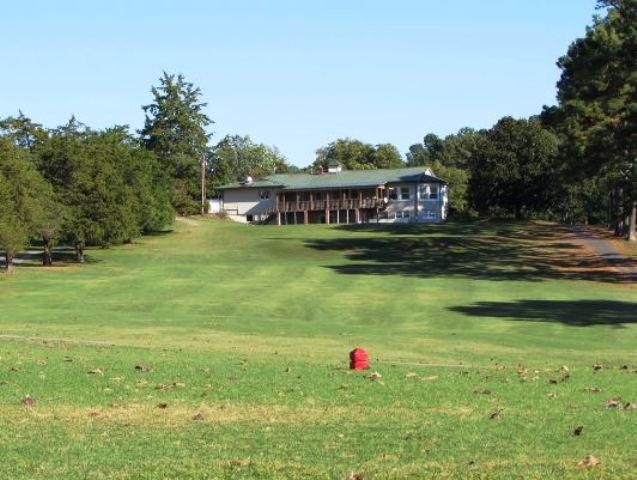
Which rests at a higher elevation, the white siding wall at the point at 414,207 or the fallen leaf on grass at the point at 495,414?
the white siding wall at the point at 414,207

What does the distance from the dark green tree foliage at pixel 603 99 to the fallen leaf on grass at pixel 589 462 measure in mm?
42581

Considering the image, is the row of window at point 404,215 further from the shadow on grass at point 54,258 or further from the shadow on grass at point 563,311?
the shadow on grass at point 563,311

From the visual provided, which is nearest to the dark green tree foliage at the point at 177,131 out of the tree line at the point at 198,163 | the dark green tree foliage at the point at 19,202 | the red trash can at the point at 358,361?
the tree line at the point at 198,163

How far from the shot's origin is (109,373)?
557 inches

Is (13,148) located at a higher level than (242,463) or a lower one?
higher

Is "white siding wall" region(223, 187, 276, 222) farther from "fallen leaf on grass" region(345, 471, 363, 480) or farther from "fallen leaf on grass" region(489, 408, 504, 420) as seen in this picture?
"fallen leaf on grass" region(345, 471, 363, 480)

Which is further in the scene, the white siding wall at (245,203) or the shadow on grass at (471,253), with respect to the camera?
the white siding wall at (245,203)

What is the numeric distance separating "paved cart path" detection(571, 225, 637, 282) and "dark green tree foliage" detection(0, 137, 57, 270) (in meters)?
35.9

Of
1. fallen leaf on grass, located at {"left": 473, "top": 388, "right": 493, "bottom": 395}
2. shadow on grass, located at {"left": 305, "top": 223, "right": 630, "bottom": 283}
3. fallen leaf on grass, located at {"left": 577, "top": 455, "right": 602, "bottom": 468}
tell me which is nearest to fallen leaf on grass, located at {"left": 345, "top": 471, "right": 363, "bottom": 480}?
fallen leaf on grass, located at {"left": 577, "top": 455, "right": 602, "bottom": 468}

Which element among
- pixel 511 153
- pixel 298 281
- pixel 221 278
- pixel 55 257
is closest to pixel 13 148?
pixel 55 257

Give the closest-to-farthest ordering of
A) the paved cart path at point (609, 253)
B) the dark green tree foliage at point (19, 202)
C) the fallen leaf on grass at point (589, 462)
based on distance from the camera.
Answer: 1. the fallen leaf on grass at point (589, 462)
2. the dark green tree foliage at point (19, 202)
3. the paved cart path at point (609, 253)

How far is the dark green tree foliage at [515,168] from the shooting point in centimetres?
9988

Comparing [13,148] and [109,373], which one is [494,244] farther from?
[109,373]

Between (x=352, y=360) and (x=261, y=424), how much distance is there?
19.9 ft
